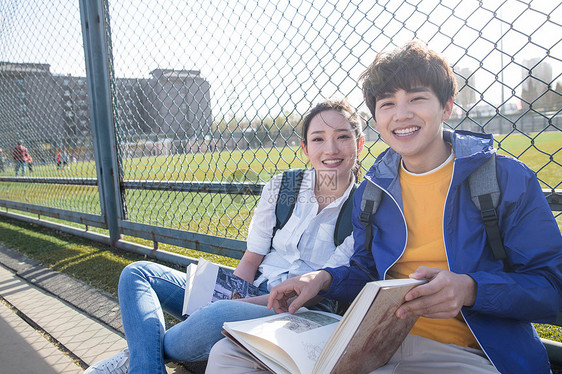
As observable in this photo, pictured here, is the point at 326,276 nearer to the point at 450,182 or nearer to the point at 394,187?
the point at 394,187

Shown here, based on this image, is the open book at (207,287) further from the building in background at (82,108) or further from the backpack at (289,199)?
the building in background at (82,108)

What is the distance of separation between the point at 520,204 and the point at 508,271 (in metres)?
0.25

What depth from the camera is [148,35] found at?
3.58 metres

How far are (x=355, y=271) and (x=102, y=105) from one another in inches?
136

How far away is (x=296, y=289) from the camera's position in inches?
62.0

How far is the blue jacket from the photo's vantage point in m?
1.18

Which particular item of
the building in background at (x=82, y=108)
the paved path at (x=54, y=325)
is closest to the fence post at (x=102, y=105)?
the building in background at (x=82, y=108)

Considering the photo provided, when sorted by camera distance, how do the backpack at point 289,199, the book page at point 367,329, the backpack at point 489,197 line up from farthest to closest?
the backpack at point 289,199, the backpack at point 489,197, the book page at point 367,329

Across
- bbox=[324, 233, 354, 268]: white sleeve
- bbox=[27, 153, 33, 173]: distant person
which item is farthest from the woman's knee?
bbox=[27, 153, 33, 173]: distant person

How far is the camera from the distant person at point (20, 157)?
704 cm

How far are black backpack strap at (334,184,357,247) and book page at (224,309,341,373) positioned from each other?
522mm

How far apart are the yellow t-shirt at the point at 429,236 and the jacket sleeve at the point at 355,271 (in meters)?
0.15

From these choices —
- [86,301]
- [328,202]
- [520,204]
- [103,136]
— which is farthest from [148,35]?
[520,204]

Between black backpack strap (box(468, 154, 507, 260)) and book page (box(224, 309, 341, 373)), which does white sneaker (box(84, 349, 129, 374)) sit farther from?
black backpack strap (box(468, 154, 507, 260))
